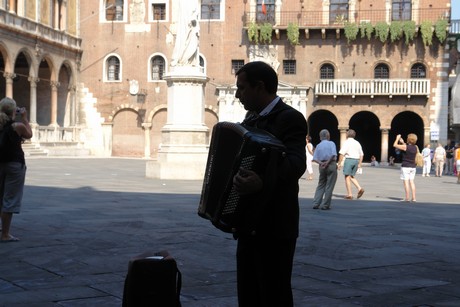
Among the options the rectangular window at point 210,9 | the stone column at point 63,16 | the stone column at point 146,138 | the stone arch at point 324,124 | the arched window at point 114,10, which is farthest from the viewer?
the stone arch at point 324,124

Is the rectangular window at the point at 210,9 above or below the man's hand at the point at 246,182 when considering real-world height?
above

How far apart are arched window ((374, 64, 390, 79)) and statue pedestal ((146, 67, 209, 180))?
2253 cm

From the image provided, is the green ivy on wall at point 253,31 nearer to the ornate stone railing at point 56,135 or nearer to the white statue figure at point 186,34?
the ornate stone railing at point 56,135

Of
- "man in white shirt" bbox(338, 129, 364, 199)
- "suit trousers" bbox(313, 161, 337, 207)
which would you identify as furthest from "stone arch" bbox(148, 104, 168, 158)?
"suit trousers" bbox(313, 161, 337, 207)

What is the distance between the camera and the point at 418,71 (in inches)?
1511

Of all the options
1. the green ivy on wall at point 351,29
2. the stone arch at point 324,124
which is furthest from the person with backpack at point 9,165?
the stone arch at point 324,124

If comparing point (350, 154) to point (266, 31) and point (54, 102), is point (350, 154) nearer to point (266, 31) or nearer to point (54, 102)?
point (266, 31)

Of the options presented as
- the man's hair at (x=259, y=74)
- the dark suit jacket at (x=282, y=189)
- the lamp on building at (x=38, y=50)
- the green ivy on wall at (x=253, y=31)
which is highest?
the green ivy on wall at (x=253, y=31)

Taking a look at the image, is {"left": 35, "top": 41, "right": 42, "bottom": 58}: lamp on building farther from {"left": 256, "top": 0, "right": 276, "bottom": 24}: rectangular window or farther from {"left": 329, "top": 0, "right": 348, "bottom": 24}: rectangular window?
{"left": 329, "top": 0, "right": 348, "bottom": 24}: rectangular window

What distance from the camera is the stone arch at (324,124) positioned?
1625 inches

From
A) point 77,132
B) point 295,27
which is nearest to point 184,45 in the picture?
point 295,27

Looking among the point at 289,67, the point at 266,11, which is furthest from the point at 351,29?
the point at 266,11

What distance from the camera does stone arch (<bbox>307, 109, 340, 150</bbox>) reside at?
41.3 metres

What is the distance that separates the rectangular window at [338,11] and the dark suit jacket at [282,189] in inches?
1422
